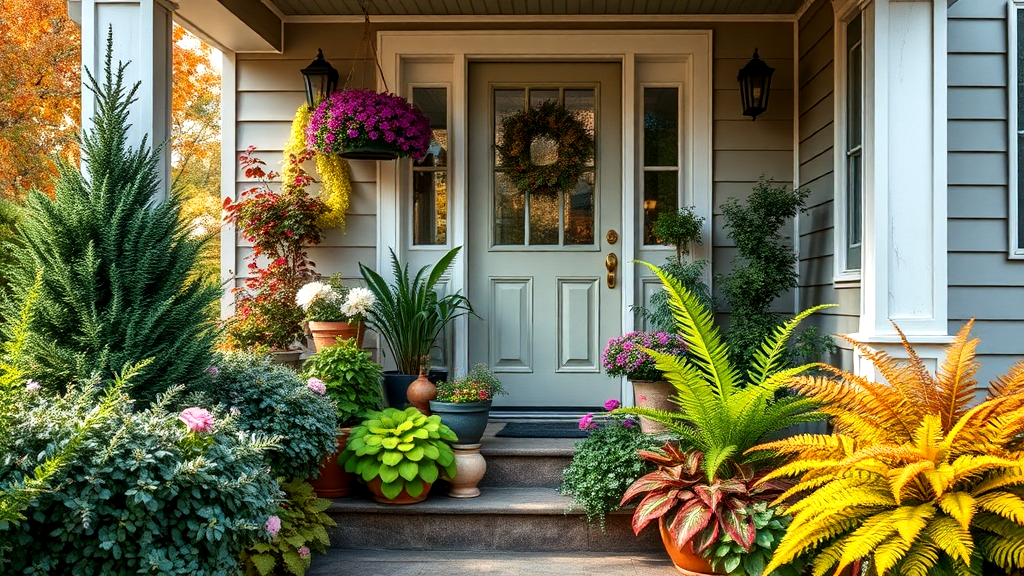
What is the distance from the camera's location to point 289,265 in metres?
4.70

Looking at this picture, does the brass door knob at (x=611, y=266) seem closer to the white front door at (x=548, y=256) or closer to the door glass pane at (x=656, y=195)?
the white front door at (x=548, y=256)

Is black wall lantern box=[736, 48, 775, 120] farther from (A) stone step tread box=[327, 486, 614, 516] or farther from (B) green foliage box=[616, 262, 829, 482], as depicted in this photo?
(A) stone step tread box=[327, 486, 614, 516]

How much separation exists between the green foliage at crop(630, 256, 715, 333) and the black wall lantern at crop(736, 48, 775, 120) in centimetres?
87

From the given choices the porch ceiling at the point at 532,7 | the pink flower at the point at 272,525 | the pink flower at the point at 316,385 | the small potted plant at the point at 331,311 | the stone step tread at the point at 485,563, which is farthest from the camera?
the porch ceiling at the point at 532,7

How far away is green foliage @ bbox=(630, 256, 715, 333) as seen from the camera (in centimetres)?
439

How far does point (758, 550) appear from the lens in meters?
2.99

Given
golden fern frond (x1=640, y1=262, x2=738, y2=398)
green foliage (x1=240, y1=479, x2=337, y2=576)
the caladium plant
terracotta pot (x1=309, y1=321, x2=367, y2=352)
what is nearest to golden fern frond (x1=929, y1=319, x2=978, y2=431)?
the caladium plant

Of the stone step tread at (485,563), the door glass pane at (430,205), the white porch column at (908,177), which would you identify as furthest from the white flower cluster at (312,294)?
the white porch column at (908,177)

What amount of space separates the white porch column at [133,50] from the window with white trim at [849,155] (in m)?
3.02

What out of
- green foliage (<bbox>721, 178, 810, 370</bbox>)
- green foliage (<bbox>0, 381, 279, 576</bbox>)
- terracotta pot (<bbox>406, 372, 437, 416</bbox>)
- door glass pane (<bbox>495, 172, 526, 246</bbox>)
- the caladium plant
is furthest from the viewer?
door glass pane (<bbox>495, 172, 526, 246</bbox>)

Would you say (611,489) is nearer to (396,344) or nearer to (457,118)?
(396,344)

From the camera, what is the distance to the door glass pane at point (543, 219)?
4852mm

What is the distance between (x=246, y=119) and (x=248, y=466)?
2.77 metres

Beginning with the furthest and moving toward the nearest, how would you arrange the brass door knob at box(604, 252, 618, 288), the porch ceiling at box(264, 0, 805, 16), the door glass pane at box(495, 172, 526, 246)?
1. the door glass pane at box(495, 172, 526, 246)
2. the brass door knob at box(604, 252, 618, 288)
3. the porch ceiling at box(264, 0, 805, 16)
